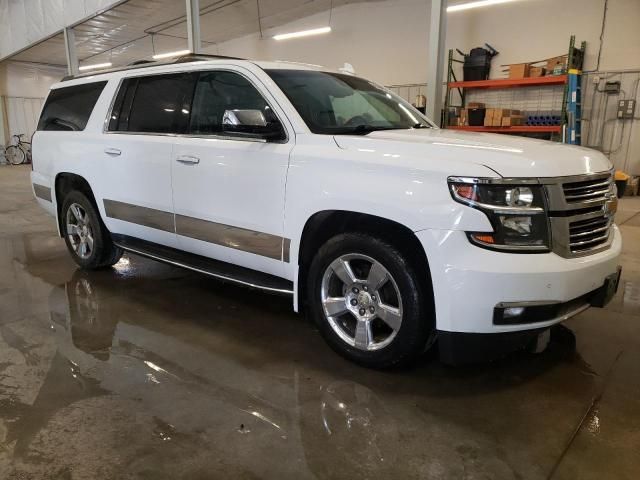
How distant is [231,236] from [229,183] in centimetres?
37

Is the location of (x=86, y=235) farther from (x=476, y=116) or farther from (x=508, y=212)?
(x=476, y=116)

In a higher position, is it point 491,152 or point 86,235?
point 491,152

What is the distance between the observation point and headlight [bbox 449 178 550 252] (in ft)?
8.04

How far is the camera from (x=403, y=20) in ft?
43.6

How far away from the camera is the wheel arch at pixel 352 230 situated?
2.74 metres

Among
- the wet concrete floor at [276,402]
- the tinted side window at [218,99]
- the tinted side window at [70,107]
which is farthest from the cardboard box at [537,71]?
the tinted side window at [70,107]

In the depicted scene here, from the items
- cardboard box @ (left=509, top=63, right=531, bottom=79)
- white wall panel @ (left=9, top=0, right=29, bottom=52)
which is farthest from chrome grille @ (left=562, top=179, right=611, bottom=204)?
white wall panel @ (left=9, top=0, right=29, bottom=52)

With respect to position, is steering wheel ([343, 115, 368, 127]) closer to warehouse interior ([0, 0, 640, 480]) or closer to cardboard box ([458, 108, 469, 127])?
warehouse interior ([0, 0, 640, 480])

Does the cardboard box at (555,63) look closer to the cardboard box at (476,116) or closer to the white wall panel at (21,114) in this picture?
the cardboard box at (476,116)

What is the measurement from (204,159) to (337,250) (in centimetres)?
128

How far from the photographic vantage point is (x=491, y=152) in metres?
2.60

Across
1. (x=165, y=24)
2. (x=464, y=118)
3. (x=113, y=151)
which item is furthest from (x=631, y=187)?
(x=165, y=24)

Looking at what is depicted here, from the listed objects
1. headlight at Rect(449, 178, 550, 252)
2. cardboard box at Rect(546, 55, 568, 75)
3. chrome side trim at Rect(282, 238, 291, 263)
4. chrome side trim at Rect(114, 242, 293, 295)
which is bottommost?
chrome side trim at Rect(114, 242, 293, 295)

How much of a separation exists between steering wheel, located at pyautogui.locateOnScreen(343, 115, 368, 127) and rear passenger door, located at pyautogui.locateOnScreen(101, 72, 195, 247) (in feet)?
4.13
